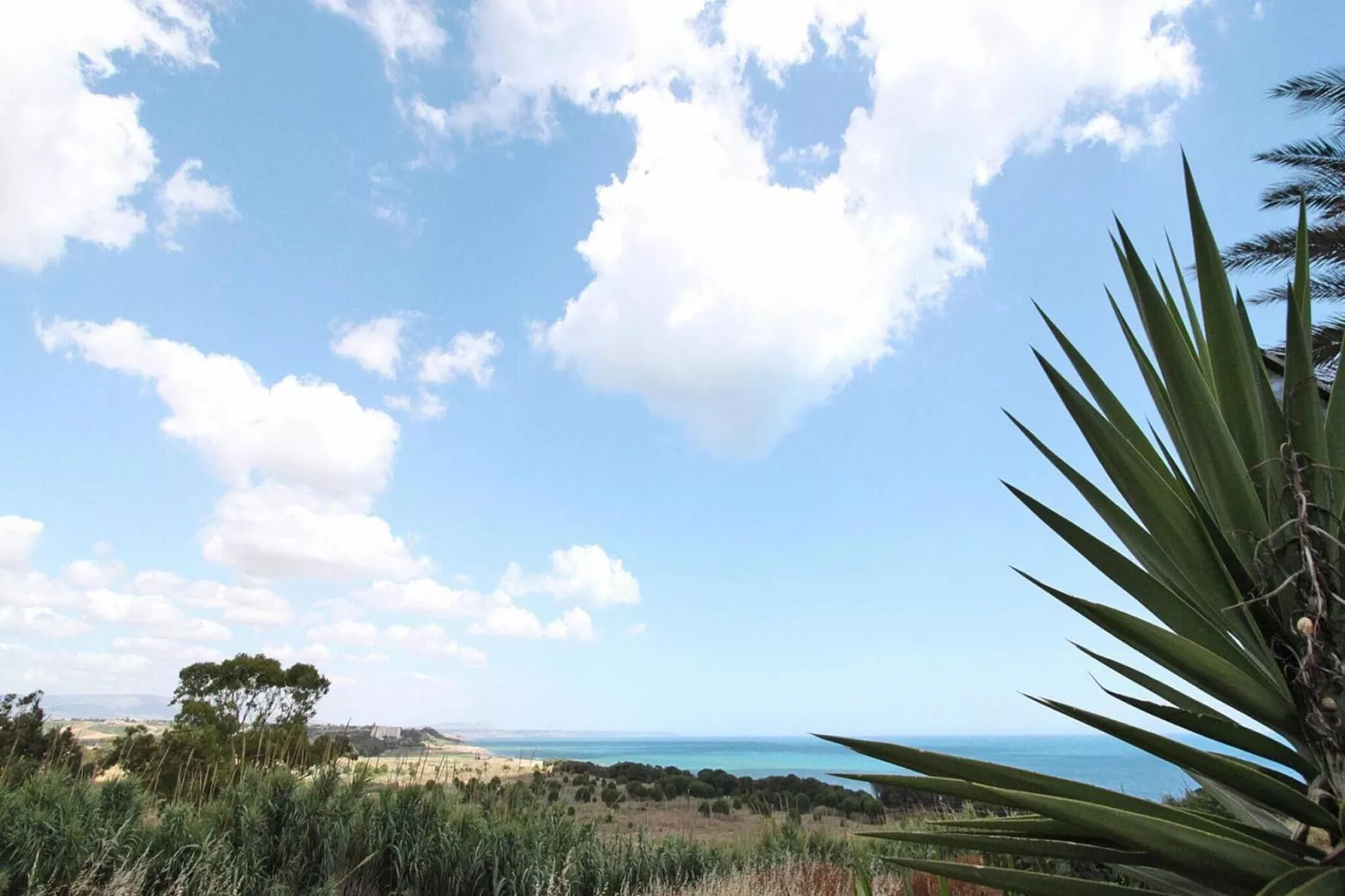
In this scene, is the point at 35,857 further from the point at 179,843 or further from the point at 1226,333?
the point at 1226,333

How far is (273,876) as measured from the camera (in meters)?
7.39

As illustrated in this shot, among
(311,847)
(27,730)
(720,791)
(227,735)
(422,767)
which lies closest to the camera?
(311,847)

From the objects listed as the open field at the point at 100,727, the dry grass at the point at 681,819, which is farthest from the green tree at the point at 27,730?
the dry grass at the point at 681,819

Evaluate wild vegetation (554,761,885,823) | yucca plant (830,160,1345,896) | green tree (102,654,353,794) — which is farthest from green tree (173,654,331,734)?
yucca plant (830,160,1345,896)

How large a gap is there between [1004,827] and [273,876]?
27.7ft

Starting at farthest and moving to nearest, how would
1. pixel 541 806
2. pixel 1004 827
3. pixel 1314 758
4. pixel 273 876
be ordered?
pixel 541 806
pixel 273 876
pixel 1004 827
pixel 1314 758

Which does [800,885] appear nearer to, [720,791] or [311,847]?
[311,847]

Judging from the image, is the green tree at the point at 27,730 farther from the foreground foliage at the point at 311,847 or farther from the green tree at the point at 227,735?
the foreground foliage at the point at 311,847

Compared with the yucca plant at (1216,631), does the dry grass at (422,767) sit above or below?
below

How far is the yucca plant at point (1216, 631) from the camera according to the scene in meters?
1.17

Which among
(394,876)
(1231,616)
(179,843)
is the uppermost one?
(1231,616)

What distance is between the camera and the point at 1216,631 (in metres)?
1.45

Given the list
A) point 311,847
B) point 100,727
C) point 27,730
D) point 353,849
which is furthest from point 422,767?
point 100,727

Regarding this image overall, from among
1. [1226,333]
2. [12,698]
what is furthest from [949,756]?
A: [12,698]
